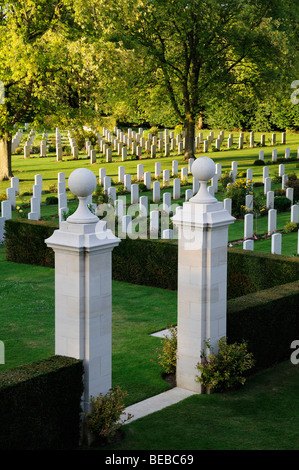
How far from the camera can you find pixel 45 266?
16516mm

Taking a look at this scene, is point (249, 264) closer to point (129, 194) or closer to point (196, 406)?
point (196, 406)

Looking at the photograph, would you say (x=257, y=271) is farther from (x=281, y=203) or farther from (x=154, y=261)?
(x=281, y=203)

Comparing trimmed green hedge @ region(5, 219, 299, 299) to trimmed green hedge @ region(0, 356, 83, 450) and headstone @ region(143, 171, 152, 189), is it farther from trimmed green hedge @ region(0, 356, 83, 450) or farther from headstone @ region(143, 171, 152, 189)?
headstone @ region(143, 171, 152, 189)

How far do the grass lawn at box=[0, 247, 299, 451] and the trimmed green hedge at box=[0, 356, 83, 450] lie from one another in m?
0.54

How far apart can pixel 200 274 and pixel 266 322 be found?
60.1 inches

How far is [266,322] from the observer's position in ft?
33.2

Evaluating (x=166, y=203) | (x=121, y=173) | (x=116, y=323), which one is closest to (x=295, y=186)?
(x=166, y=203)

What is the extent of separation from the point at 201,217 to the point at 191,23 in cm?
2106

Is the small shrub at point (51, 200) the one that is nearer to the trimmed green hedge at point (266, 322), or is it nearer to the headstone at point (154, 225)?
the headstone at point (154, 225)

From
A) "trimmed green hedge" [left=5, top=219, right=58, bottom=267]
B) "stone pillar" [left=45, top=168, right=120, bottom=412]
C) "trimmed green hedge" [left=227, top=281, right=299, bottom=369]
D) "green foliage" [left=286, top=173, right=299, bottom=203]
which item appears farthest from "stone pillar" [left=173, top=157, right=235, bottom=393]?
"green foliage" [left=286, top=173, right=299, bottom=203]

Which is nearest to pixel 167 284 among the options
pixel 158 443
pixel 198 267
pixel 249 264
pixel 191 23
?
pixel 249 264

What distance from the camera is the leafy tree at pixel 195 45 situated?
2878 cm

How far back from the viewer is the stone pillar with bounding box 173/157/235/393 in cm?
916

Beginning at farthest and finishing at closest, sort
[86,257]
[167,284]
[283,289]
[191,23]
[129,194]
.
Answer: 1. [191,23]
2. [129,194]
3. [167,284]
4. [283,289]
5. [86,257]
